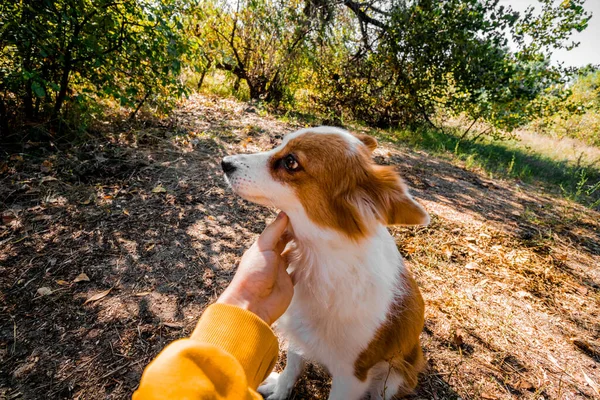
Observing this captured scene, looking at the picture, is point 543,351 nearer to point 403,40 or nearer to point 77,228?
point 77,228

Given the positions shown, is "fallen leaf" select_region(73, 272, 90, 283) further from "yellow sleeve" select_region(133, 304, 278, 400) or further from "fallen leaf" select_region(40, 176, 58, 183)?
"yellow sleeve" select_region(133, 304, 278, 400)

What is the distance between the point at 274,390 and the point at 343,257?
1104mm

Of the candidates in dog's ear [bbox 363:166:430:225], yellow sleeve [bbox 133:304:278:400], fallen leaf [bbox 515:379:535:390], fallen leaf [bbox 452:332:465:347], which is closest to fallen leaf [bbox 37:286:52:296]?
yellow sleeve [bbox 133:304:278:400]

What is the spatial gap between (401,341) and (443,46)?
26.5ft

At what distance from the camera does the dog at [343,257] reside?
4.92ft

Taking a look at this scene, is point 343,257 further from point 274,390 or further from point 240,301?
point 274,390

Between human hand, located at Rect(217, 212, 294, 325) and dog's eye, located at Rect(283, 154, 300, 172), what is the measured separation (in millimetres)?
274

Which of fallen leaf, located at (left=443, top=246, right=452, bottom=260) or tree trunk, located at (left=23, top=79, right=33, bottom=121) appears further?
tree trunk, located at (left=23, top=79, right=33, bottom=121)

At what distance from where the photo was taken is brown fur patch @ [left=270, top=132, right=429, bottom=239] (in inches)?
59.0

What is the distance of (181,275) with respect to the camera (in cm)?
235

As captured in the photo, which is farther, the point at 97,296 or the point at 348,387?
the point at 97,296

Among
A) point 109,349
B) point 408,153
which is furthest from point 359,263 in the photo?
point 408,153

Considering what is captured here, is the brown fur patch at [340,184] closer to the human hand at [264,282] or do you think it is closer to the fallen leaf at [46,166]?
the human hand at [264,282]

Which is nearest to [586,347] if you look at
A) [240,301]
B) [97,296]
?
[240,301]
